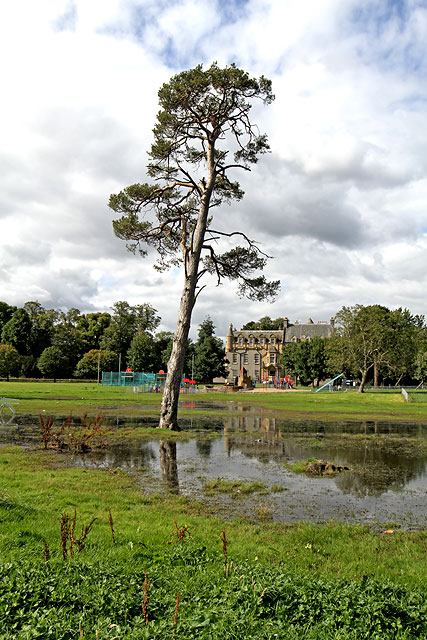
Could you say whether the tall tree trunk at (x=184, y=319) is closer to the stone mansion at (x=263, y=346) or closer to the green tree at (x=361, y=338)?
the green tree at (x=361, y=338)

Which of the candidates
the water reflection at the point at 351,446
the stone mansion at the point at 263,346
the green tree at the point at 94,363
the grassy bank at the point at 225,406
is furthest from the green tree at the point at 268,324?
the water reflection at the point at 351,446

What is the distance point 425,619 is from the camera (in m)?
3.97

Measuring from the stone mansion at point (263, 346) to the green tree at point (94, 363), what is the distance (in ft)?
92.2

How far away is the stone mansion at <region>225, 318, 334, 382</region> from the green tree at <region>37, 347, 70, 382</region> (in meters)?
37.1

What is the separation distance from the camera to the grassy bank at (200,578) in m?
3.81

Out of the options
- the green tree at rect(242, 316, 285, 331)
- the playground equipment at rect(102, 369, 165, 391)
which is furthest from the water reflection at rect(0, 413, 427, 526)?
the green tree at rect(242, 316, 285, 331)

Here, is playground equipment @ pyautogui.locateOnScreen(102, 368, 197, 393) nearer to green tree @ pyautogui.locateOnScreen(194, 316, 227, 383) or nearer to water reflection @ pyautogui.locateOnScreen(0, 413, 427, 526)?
green tree @ pyautogui.locateOnScreen(194, 316, 227, 383)

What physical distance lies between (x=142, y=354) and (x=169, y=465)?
3271 inches

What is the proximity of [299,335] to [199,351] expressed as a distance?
2629 centimetres

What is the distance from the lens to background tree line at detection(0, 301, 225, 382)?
90.1 meters

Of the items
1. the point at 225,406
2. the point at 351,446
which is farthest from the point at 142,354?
the point at 351,446

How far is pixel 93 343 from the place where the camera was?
106m

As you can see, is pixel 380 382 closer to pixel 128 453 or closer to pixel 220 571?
pixel 128 453

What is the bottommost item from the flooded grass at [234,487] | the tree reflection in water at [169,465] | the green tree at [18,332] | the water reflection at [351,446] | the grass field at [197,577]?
the water reflection at [351,446]
